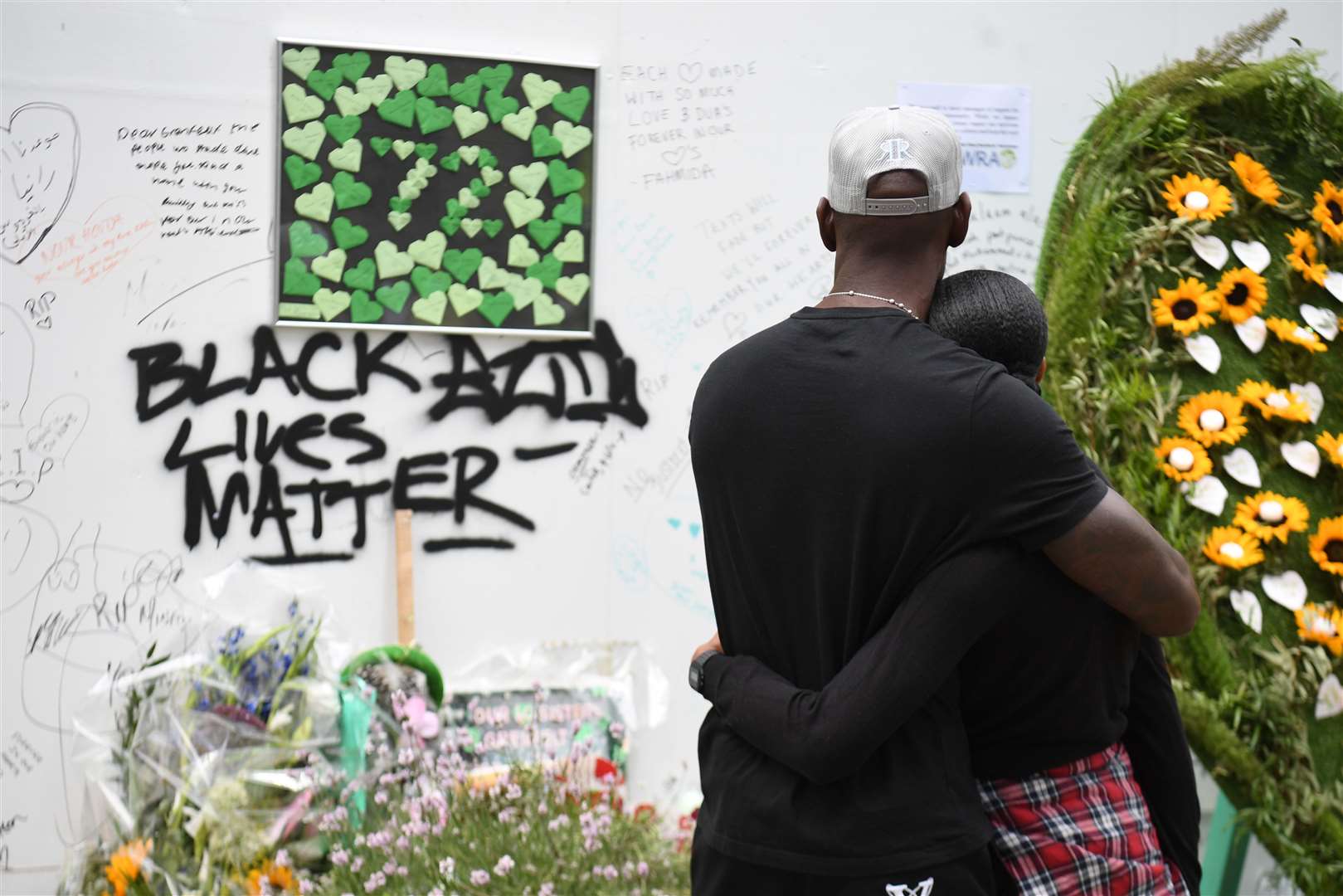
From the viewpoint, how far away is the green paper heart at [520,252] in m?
3.67

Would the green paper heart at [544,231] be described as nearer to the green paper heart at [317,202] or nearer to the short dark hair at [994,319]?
the green paper heart at [317,202]

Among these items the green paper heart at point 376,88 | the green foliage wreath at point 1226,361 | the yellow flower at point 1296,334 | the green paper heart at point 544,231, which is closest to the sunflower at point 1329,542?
the green foliage wreath at point 1226,361

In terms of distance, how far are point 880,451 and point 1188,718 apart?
5.35ft

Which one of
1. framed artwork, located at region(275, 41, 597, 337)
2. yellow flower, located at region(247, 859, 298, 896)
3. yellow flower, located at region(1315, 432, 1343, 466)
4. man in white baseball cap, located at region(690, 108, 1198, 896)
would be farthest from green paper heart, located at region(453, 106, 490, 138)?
yellow flower, located at region(1315, 432, 1343, 466)

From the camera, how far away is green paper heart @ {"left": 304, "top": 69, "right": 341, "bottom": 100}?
353cm

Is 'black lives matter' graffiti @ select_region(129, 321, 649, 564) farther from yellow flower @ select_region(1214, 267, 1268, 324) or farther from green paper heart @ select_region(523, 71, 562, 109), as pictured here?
yellow flower @ select_region(1214, 267, 1268, 324)

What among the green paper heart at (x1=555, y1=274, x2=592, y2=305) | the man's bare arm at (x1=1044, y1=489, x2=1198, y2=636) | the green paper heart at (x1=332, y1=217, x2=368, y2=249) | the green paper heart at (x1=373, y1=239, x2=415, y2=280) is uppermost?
the green paper heart at (x1=332, y1=217, x2=368, y2=249)

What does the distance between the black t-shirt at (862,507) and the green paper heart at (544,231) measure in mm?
2153

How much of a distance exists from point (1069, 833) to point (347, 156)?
276 cm

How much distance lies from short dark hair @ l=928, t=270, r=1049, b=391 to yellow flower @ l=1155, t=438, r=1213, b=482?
1389 millimetres

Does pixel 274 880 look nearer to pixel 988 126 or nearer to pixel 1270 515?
pixel 1270 515

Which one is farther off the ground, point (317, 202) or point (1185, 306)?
point (317, 202)

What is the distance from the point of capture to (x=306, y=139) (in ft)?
11.6

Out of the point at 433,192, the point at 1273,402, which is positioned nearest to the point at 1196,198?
the point at 1273,402
